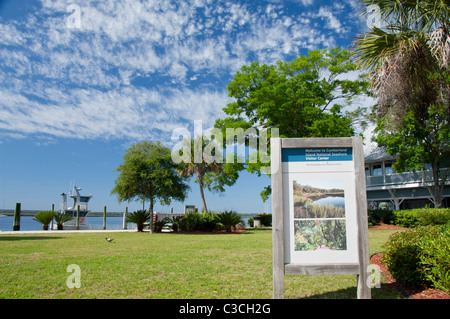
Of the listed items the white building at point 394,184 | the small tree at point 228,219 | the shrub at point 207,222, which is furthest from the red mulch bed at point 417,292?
the white building at point 394,184

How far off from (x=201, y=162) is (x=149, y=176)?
11.2 m

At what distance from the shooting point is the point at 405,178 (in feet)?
94.1

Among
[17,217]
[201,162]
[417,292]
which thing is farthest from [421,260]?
[201,162]

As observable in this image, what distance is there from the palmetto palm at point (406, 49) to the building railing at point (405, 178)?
64.8 ft

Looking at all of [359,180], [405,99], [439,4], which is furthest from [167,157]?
[359,180]

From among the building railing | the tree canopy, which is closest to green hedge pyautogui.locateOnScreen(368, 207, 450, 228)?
the building railing

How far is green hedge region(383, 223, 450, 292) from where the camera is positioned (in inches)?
187

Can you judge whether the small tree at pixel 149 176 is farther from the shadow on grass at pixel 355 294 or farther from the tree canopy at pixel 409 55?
the shadow on grass at pixel 355 294

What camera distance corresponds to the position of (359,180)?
179 inches

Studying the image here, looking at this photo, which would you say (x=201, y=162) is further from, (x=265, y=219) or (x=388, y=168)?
(x=388, y=168)

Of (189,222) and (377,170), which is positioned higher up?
(377,170)

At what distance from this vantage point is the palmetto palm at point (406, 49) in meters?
8.78

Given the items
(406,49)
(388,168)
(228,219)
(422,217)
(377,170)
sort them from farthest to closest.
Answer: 1. (377,170)
2. (388,168)
3. (228,219)
4. (422,217)
5. (406,49)
